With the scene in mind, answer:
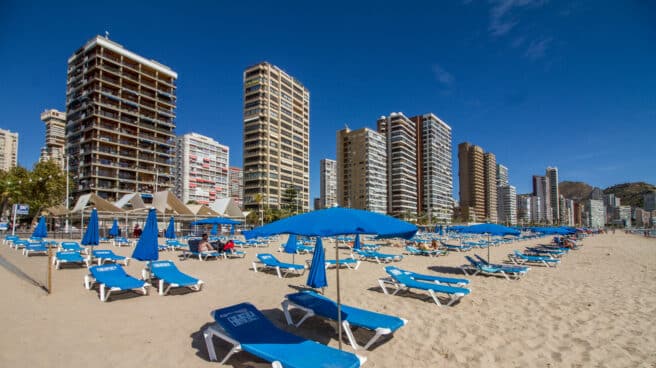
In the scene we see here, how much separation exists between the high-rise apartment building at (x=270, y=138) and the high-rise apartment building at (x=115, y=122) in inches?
648

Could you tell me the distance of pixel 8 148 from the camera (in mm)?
123812

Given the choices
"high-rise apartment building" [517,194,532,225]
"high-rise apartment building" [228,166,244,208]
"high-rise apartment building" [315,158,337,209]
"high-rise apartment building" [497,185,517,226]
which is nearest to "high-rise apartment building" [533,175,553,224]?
"high-rise apartment building" [517,194,532,225]

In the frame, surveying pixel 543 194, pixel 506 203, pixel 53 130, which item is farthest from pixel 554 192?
pixel 53 130

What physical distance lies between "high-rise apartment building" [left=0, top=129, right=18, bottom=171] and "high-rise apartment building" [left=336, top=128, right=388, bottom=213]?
12834cm

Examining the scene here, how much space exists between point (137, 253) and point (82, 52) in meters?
62.9

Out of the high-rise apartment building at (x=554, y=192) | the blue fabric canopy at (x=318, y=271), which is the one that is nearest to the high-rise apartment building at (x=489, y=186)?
the high-rise apartment building at (x=554, y=192)

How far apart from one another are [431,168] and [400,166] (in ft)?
49.0

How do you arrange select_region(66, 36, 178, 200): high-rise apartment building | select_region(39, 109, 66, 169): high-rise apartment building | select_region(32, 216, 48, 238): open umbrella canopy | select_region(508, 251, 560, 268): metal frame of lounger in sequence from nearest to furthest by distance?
1. select_region(508, 251, 560, 268): metal frame of lounger
2. select_region(32, 216, 48, 238): open umbrella canopy
3. select_region(66, 36, 178, 200): high-rise apartment building
4. select_region(39, 109, 66, 169): high-rise apartment building

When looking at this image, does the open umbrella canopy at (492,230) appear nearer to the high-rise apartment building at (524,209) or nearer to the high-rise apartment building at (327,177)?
the high-rise apartment building at (327,177)

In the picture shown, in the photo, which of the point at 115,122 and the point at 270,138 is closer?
the point at 115,122

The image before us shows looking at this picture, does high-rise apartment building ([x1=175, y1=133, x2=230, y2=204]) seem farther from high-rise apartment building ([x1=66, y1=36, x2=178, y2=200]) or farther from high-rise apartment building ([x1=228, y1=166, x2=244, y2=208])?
high-rise apartment building ([x1=66, y1=36, x2=178, y2=200])

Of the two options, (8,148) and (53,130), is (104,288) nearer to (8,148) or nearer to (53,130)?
(53,130)

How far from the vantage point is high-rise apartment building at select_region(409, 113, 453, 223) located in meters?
99.7

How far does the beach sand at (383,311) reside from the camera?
4.21 metres
